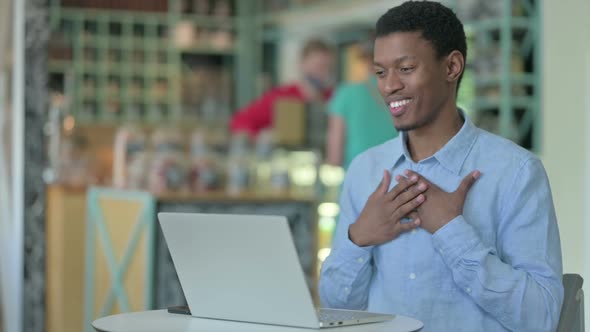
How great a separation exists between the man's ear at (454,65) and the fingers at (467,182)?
0.64 feet

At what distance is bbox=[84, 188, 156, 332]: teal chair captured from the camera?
14.3 ft

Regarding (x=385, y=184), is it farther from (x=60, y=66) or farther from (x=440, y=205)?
(x=60, y=66)

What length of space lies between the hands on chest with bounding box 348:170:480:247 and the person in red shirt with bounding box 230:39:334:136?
3.36 m

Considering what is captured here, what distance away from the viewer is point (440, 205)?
183cm

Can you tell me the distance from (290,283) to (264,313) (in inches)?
4.4

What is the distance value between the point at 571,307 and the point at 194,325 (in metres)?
0.73

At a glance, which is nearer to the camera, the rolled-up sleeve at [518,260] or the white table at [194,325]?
the white table at [194,325]

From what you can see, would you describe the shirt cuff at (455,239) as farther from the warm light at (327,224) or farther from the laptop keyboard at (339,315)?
the warm light at (327,224)

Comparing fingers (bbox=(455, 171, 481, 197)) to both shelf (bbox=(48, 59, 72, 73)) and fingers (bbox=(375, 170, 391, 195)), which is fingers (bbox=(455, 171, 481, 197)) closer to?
fingers (bbox=(375, 170, 391, 195))

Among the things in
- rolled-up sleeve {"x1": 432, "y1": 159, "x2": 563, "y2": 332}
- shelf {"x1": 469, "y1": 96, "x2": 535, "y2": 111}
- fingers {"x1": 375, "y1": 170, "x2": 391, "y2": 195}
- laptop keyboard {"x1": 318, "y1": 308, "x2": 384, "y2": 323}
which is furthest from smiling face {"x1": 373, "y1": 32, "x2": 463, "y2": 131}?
shelf {"x1": 469, "y1": 96, "x2": 535, "y2": 111}

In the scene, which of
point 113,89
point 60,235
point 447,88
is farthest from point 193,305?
point 113,89

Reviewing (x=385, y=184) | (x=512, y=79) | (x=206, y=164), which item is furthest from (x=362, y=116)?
(x=385, y=184)

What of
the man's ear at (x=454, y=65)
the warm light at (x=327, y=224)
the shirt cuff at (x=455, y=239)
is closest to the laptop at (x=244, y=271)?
the shirt cuff at (x=455, y=239)

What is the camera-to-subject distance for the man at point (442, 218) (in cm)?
180
